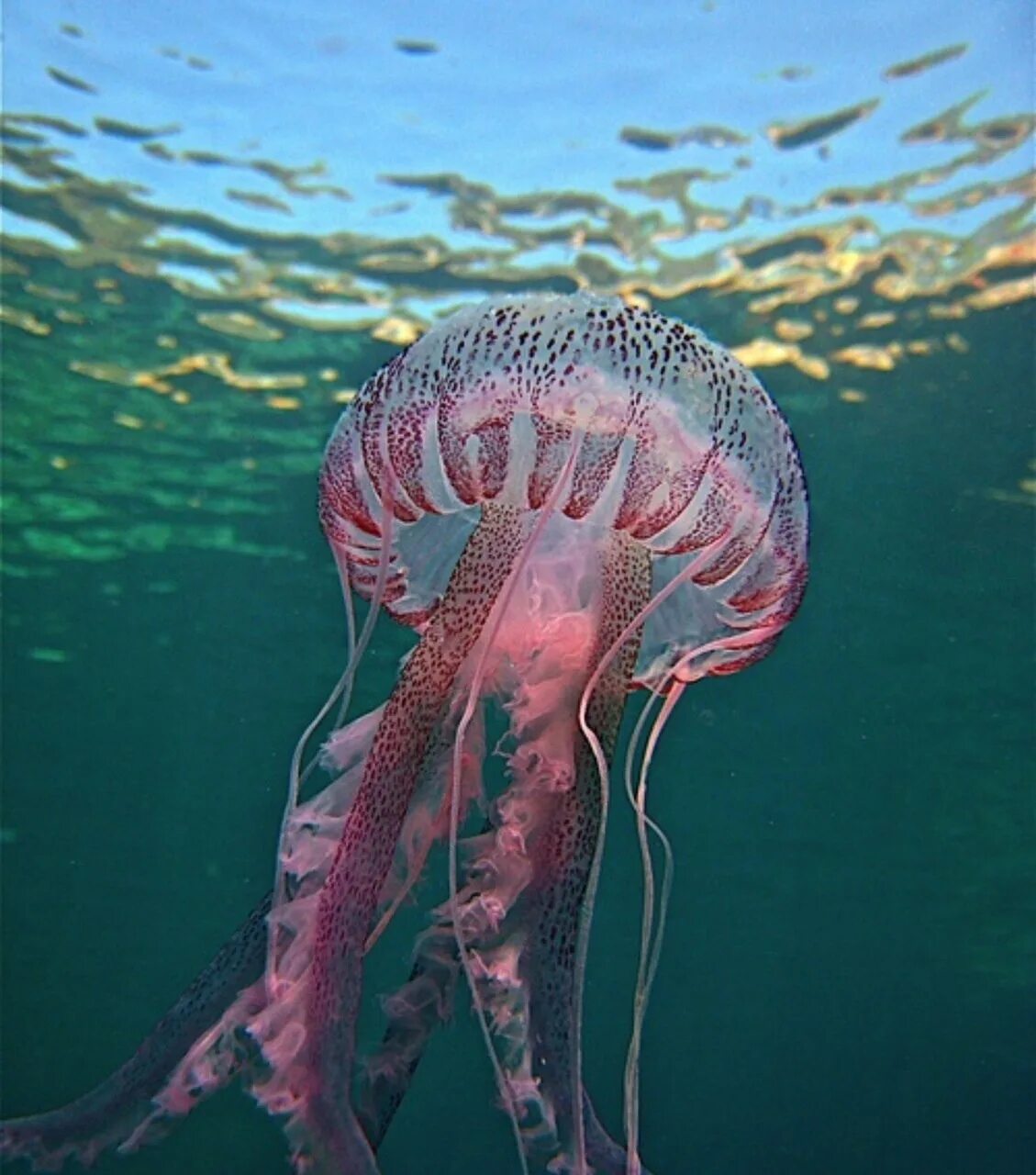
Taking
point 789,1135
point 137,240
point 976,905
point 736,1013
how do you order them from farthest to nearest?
point 789,1135, point 736,1013, point 976,905, point 137,240

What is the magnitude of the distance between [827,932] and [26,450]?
22076 mm

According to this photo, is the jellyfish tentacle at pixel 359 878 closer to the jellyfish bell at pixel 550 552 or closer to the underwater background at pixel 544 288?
the jellyfish bell at pixel 550 552

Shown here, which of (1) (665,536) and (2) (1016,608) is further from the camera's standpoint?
(2) (1016,608)

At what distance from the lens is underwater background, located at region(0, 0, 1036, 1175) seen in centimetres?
645

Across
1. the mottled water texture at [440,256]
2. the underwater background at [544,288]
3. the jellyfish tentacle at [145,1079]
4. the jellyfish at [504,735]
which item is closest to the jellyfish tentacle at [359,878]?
the jellyfish at [504,735]

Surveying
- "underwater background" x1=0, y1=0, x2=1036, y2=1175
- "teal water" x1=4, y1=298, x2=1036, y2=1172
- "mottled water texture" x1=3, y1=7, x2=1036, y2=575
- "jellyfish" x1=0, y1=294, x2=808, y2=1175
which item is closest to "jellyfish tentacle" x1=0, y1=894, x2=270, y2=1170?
"jellyfish" x1=0, y1=294, x2=808, y2=1175

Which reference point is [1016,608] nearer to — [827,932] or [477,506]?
[477,506]

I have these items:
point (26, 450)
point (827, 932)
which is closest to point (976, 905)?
point (827, 932)

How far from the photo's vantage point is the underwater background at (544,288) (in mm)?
6449

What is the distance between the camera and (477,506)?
3.36m

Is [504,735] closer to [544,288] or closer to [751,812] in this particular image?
[544,288]

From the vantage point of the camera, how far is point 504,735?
274 cm

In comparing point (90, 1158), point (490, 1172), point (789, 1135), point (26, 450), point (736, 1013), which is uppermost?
point (26, 450)

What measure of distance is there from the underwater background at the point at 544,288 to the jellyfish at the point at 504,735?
34 cm
